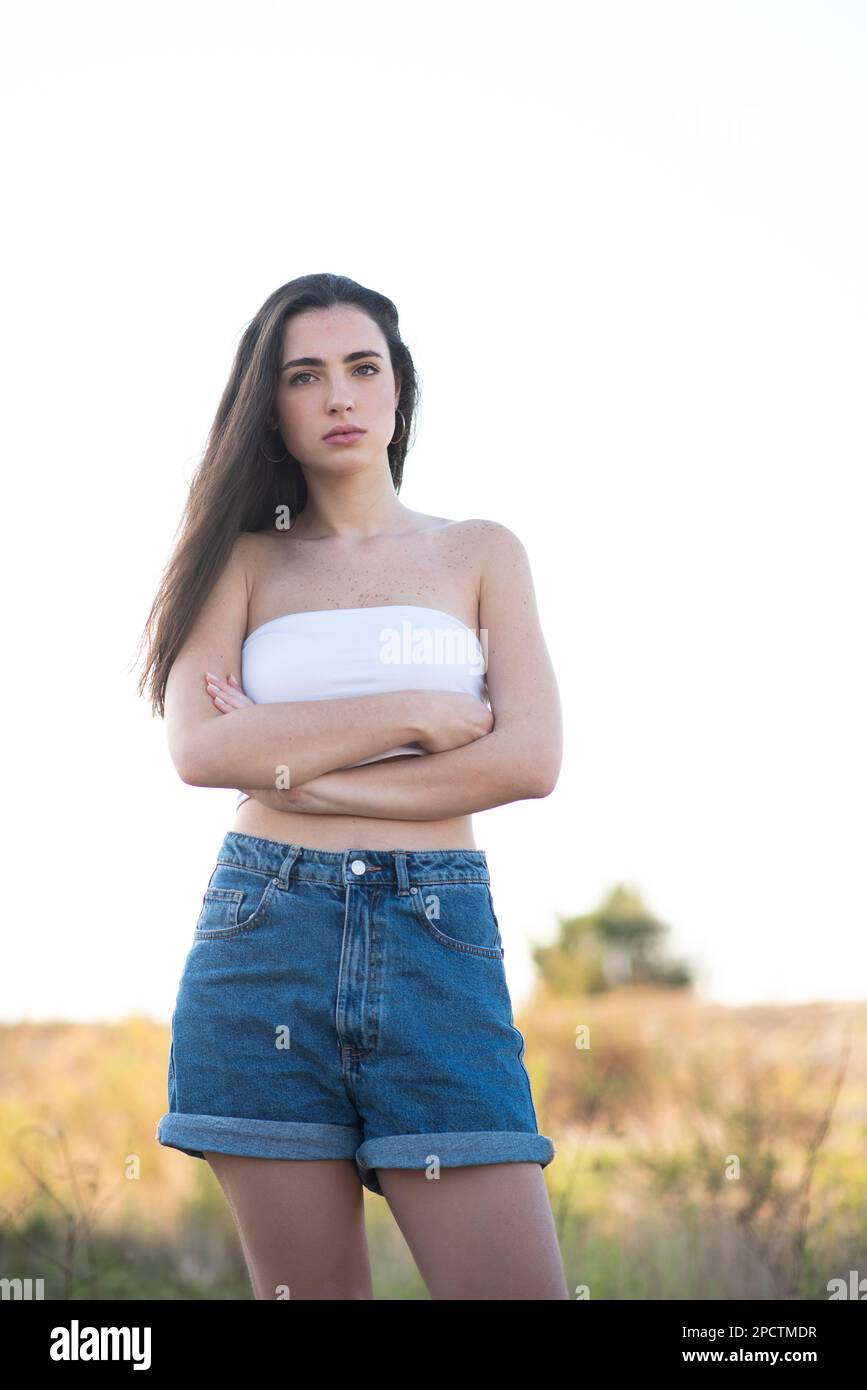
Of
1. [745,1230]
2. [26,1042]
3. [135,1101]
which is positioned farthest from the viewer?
[26,1042]

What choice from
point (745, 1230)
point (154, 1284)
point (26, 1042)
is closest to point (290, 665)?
point (745, 1230)

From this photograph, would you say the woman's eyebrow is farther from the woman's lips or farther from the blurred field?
the blurred field

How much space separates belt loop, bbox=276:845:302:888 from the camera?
286 cm

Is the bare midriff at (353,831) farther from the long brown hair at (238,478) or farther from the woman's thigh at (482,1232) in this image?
Answer: the woman's thigh at (482,1232)

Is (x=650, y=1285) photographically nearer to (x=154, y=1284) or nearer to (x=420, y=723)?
(x=154, y=1284)

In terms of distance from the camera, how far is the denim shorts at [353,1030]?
8.97 feet

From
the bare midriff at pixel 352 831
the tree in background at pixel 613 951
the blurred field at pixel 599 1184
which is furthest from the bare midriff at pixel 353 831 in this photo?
the tree in background at pixel 613 951

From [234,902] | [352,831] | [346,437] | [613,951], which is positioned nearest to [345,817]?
[352,831]

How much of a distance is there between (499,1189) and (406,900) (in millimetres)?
597

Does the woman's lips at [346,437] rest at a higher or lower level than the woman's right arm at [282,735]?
higher

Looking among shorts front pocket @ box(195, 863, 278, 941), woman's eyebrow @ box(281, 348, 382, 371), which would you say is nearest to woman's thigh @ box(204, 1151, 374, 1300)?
shorts front pocket @ box(195, 863, 278, 941)

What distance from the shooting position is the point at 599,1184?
7891mm

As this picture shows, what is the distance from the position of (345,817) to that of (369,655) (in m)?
0.40

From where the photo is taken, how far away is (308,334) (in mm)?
3357
